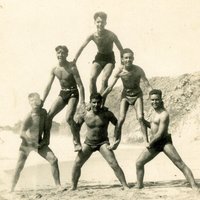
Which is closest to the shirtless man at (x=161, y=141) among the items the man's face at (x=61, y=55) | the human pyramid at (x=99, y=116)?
the human pyramid at (x=99, y=116)

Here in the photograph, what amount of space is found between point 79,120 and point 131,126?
19646 mm

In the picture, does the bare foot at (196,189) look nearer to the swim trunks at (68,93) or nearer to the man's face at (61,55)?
the swim trunks at (68,93)

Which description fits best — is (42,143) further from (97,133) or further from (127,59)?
(127,59)

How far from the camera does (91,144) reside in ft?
30.9

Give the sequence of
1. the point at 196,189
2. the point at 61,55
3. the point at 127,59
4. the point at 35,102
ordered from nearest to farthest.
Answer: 1. the point at 196,189
2. the point at 127,59
3. the point at 35,102
4. the point at 61,55

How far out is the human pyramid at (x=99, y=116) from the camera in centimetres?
925

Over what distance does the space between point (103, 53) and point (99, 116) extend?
1.71m

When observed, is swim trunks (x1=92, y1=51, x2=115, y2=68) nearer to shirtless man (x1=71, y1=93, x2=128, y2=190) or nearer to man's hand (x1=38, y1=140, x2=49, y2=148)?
shirtless man (x1=71, y1=93, x2=128, y2=190)

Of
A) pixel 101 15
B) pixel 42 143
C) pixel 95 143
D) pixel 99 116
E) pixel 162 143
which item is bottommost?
pixel 162 143

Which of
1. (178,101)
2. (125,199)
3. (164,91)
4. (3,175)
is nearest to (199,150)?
(178,101)

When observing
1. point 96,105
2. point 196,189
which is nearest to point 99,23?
point 96,105

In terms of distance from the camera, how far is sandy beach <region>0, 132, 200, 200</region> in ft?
29.6

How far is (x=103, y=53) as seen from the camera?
410 inches

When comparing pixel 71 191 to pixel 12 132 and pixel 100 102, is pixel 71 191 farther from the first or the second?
pixel 12 132
